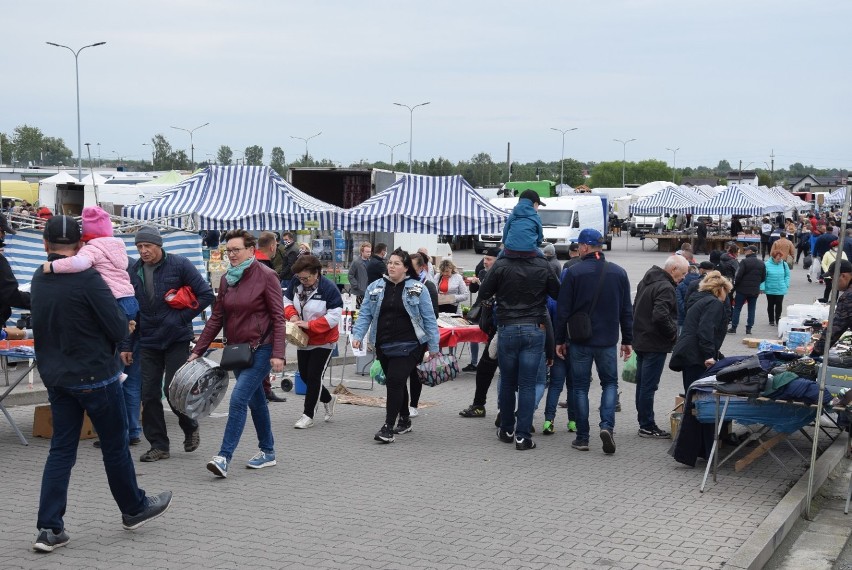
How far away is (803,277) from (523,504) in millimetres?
30629

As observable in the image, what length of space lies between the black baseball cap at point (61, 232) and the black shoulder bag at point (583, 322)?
14.9 ft

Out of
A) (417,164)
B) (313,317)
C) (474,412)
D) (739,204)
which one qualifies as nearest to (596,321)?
(474,412)

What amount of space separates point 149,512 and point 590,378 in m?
4.23

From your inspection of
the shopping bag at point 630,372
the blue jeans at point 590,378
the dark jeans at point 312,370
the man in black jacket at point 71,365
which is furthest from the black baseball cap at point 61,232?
the shopping bag at point 630,372

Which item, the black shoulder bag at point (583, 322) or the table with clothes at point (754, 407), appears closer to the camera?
the table with clothes at point (754, 407)

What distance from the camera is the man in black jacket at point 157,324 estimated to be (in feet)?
27.4

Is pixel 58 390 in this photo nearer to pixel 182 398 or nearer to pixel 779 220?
pixel 182 398

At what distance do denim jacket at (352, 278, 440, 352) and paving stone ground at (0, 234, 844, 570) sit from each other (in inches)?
39.9

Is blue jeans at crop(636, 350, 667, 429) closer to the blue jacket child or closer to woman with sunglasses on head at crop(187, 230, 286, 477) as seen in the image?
the blue jacket child

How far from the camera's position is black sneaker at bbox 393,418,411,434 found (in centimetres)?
971

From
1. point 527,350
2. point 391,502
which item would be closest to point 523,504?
point 391,502

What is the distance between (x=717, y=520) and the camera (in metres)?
6.98

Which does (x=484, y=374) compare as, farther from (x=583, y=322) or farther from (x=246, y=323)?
(x=246, y=323)

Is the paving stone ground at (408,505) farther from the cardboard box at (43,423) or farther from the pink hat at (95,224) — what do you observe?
the pink hat at (95,224)
